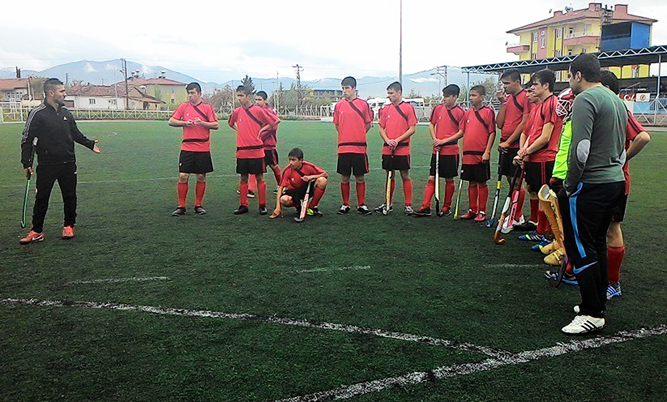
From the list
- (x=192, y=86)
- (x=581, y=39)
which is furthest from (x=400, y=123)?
(x=581, y=39)

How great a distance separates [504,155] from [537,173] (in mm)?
1124

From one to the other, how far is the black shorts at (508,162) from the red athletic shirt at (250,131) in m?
3.74

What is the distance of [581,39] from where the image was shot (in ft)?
192

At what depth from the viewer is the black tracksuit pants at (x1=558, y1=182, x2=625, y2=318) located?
13.5ft

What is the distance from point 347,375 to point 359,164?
18.4 feet

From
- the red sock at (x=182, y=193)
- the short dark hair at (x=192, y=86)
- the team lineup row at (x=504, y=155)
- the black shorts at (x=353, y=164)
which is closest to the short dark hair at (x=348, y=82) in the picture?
the team lineup row at (x=504, y=155)

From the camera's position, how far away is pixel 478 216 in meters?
8.22

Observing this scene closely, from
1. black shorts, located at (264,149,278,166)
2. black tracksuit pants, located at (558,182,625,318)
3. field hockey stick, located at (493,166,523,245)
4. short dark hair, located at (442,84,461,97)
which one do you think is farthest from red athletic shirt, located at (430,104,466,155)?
black tracksuit pants, located at (558,182,625,318)

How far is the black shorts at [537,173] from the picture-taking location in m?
6.75

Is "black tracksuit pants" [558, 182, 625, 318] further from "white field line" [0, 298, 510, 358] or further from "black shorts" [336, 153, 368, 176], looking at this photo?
"black shorts" [336, 153, 368, 176]

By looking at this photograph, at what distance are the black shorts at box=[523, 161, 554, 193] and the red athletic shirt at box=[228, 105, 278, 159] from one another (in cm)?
418

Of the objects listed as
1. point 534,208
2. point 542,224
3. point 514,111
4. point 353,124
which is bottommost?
point 542,224

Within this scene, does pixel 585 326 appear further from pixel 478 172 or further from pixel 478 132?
pixel 478 132

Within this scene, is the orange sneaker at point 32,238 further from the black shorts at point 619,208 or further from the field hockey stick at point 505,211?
the black shorts at point 619,208
